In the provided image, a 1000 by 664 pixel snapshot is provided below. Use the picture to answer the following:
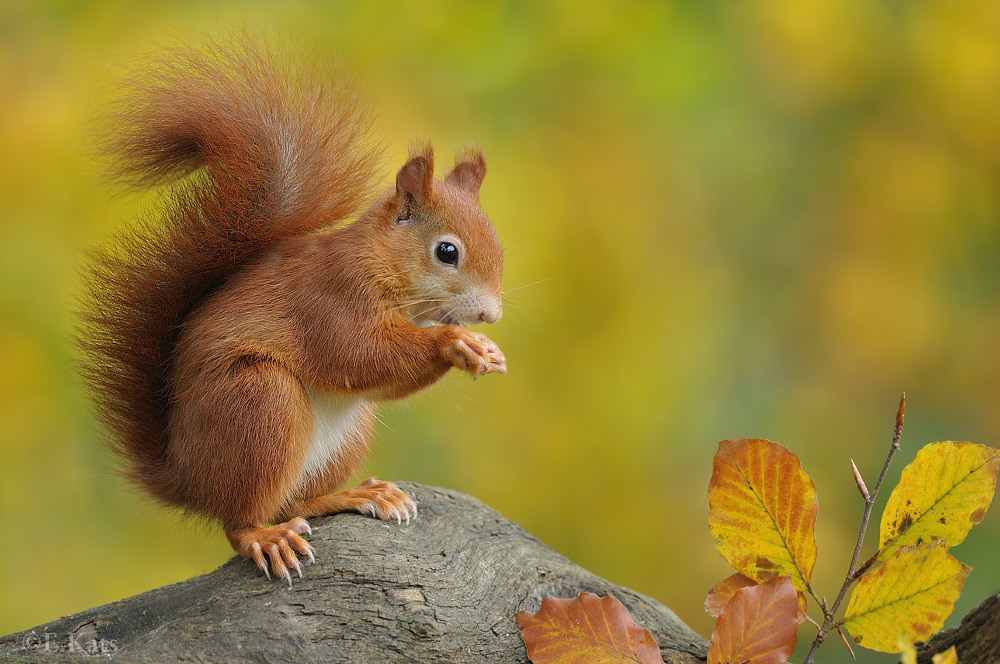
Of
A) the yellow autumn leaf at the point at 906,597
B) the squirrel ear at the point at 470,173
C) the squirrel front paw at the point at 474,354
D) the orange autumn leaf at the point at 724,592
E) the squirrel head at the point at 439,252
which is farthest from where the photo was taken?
the squirrel ear at the point at 470,173

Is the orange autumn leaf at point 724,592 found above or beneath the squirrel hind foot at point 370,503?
beneath

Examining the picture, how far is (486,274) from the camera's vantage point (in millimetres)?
1514

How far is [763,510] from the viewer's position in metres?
Result: 1.19

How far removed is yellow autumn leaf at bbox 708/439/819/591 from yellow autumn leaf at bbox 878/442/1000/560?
10 cm

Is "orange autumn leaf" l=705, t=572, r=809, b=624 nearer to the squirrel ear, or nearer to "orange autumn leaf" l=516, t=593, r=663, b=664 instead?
"orange autumn leaf" l=516, t=593, r=663, b=664

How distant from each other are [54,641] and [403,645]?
1.74 ft

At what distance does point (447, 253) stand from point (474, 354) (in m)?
0.21

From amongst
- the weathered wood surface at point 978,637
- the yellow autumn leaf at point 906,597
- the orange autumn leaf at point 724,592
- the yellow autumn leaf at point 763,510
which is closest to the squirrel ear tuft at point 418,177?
the yellow autumn leaf at point 763,510

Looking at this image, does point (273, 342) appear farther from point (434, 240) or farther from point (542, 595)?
point (542, 595)

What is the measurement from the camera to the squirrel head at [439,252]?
151 cm

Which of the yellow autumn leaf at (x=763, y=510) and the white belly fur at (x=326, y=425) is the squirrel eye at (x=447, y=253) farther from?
the yellow autumn leaf at (x=763, y=510)

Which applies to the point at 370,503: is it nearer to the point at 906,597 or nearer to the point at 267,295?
the point at 267,295

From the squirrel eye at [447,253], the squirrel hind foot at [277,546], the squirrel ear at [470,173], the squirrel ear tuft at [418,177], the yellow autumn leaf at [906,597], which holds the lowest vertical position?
the yellow autumn leaf at [906,597]

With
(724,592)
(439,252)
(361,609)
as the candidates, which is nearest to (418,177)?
(439,252)
